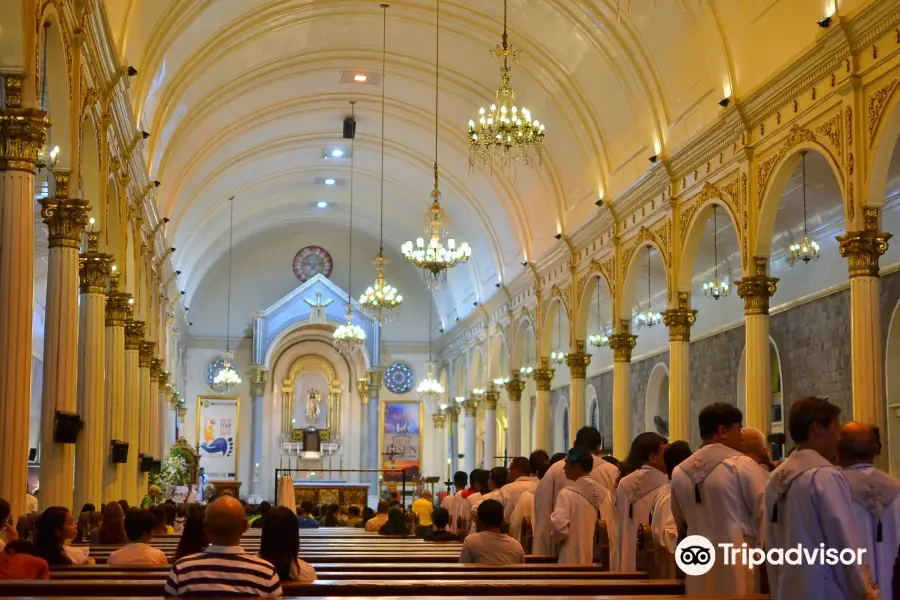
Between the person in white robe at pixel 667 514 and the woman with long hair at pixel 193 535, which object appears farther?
the person in white robe at pixel 667 514

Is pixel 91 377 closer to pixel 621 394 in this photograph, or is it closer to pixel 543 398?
pixel 621 394

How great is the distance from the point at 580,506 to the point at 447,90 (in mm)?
16609

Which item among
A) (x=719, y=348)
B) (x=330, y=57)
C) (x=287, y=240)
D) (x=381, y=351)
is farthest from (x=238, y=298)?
(x=719, y=348)

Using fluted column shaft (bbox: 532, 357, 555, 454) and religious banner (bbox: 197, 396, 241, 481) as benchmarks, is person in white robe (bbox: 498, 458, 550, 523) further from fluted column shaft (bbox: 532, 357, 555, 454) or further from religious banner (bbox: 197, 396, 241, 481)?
religious banner (bbox: 197, 396, 241, 481)

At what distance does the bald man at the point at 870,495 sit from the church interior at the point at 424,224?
23.8 ft

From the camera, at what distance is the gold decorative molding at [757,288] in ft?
50.9

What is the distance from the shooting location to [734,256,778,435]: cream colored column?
49.5 feet

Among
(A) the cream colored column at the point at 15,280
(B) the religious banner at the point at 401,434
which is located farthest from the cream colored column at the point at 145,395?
(B) the religious banner at the point at 401,434

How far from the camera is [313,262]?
1574 inches

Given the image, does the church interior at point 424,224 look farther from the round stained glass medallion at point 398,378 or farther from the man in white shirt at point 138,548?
the man in white shirt at point 138,548

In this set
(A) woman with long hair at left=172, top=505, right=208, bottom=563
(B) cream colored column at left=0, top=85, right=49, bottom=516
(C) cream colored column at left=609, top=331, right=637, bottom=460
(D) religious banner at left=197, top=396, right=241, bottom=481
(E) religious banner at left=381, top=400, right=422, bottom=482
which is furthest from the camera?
(E) religious banner at left=381, top=400, right=422, bottom=482

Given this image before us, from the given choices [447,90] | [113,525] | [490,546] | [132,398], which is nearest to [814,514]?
[490,546]

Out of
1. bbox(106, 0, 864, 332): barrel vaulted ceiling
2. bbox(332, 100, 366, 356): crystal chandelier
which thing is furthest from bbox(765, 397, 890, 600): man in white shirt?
bbox(332, 100, 366, 356): crystal chandelier

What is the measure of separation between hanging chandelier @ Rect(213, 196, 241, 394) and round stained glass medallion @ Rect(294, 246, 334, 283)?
2479mm
